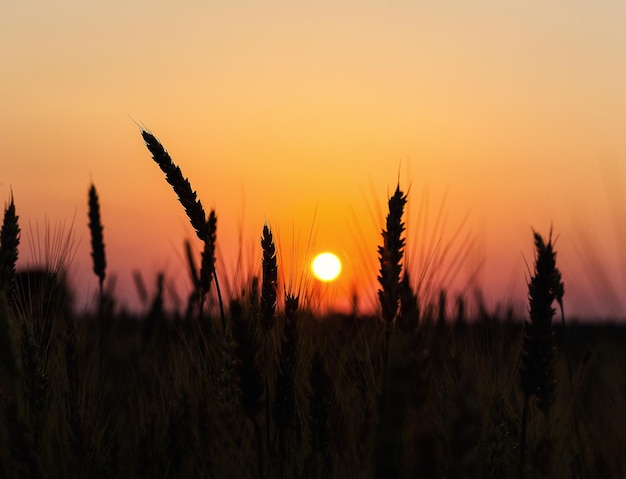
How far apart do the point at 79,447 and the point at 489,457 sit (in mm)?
1345

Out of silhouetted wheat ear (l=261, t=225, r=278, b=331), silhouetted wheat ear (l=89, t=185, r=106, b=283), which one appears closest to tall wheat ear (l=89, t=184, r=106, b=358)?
silhouetted wheat ear (l=89, t=185, r=106, b=283)

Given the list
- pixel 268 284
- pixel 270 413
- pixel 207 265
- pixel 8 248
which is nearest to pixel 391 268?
pixel 268 284

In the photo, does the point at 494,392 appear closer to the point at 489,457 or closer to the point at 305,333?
the point at 489,457

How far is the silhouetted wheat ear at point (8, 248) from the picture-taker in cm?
279

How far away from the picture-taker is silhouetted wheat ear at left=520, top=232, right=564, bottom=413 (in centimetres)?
219

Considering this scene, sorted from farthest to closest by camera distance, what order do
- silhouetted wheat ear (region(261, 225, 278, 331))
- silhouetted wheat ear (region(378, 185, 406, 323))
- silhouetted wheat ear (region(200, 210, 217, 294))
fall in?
silhouetted wheat ear (region(200, 210, 217, 294)) < silhouetted wheat ear (region(261, 225, 278, 331)) < silhouetted wheat ear (region(378, 185, 406, 323))

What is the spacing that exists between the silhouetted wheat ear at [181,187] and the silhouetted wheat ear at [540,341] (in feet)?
A: 3.80

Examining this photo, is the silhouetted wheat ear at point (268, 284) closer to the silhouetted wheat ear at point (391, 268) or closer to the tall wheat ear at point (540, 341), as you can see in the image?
the silhouetted wheat ear at point (391, 268)

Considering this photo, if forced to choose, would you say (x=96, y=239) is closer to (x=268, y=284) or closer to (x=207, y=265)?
(x=207, y=265)

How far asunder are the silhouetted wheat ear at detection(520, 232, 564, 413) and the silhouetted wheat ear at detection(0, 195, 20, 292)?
180cm

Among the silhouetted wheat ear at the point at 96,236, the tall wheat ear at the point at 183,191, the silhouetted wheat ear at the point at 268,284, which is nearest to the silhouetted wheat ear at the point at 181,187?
the tall wheat ear at the point at 183,191

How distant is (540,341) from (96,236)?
118 inches

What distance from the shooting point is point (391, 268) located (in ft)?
7.71

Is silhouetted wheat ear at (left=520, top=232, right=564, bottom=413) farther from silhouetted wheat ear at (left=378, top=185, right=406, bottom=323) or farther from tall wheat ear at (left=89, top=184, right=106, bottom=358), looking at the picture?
tall wheat ear at (left=89, top=184, right=106, bottom=358)
